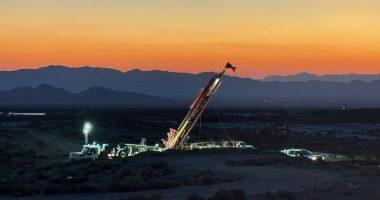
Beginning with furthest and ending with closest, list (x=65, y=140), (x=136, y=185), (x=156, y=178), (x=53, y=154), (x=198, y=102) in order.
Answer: (x=65, y=140) < (x=53, y=154) < (x=198, y=102) < (x=156, y=178) < (x=136, y=185)

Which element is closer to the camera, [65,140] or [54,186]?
[54,186]

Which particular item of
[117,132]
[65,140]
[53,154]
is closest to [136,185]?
[53,154]

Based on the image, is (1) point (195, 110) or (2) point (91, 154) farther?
(2) point (91, 154)

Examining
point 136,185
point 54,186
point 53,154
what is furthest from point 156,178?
point 53,154

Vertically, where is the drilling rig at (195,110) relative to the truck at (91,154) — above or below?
above

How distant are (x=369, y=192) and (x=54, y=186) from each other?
42.2 feet

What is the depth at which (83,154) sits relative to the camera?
45750mm

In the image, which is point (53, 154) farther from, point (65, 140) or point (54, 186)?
point (54, 186)

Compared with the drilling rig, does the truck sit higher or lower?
lower

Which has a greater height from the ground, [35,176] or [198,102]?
[198,102]

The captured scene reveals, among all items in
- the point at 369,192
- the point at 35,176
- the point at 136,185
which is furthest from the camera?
the point at 35,176

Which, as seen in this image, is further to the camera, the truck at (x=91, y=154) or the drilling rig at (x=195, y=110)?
the drilling rig at (x=195, y=110)

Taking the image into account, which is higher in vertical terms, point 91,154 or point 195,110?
point 195,110

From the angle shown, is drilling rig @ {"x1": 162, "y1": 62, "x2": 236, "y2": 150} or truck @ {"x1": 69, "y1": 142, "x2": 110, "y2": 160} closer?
truck @ {"x1": 69, "y1": 142, "x2": 110, "y2": 160}
